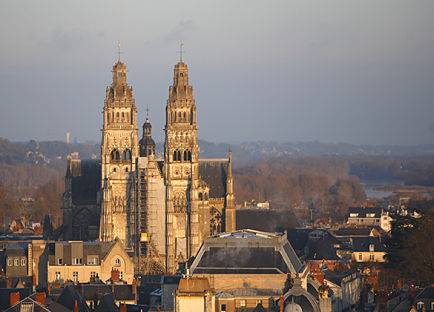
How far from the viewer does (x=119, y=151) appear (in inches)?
5295

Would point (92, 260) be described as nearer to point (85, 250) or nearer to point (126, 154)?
point (85, 250)

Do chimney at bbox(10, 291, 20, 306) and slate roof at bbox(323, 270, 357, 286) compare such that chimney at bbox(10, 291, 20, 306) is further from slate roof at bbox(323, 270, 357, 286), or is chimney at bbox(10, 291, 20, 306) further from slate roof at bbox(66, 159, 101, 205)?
slate roof at bbox(66, 159, 101, 205)

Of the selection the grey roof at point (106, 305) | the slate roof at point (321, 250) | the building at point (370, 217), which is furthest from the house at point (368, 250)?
the grey roof at point (106, 305)

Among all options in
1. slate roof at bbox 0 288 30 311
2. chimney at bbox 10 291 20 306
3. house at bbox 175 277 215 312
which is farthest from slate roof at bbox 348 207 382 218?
house at bbox 175 277 215 312

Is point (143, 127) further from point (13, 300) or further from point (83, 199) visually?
point (13, 300)

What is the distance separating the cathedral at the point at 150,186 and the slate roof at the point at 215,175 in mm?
1351

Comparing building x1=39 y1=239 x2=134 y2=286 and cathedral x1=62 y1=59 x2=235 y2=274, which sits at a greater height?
cathedral x1=62 y1=59 x2=235 y2=274

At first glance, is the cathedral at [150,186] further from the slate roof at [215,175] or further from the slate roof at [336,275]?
the slate roof at [336,275]

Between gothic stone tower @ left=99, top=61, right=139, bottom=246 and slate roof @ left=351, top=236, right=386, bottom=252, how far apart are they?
25.2 metres

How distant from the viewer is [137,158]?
134000 mm

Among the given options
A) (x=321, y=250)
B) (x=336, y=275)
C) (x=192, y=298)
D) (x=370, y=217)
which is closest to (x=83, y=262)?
(x=336, y=275)

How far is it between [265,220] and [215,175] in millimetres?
8847

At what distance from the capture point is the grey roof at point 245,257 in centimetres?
8356

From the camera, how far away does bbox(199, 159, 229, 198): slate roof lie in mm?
137750
